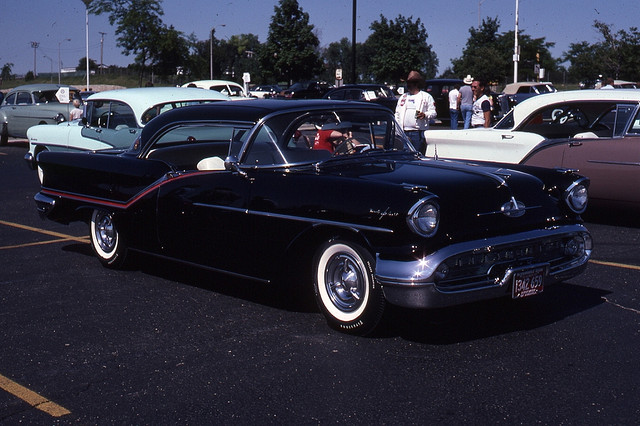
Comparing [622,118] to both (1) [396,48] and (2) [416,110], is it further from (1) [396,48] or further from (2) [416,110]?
(1) [396,48]

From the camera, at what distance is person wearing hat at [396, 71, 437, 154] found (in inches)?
490

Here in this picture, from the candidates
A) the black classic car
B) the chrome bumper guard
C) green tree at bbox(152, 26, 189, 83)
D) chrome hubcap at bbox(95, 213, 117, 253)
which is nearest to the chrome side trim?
the black classic car

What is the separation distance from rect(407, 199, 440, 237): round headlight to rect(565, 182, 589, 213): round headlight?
4.33 feet

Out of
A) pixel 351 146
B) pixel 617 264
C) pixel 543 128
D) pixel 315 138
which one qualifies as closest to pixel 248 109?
pixel 315 138

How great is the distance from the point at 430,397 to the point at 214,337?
168 cm

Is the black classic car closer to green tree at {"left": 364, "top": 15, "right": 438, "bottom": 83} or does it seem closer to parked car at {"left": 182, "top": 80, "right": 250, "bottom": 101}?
parked car at {"left": 182, "top": 80, "right": 250, "bottom": 101}

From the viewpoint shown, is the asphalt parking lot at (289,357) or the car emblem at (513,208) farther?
the car emblem at (513,208)

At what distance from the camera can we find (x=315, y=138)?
621cm

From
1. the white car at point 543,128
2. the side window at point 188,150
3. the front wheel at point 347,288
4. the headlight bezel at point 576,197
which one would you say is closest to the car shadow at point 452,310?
the front wheel at point 347,288

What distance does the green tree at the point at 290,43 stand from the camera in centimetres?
6019

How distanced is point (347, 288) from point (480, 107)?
1274 centimetres

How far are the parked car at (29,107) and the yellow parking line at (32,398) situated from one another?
1891 centimetres

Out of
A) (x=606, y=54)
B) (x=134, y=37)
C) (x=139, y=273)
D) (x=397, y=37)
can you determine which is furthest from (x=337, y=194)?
(x=397, y=37)

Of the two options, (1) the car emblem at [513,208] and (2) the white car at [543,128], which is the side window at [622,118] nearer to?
(2) the white car at [543,128]
